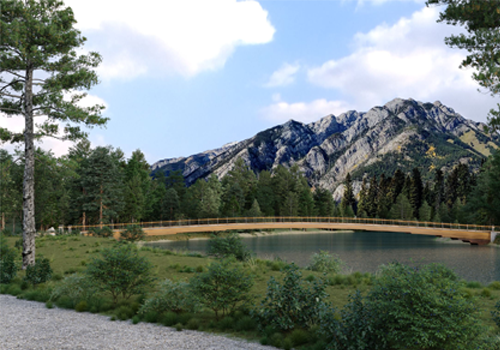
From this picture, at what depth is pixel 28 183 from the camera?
1439 centimetres

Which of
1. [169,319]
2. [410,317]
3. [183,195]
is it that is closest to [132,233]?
[169,319]

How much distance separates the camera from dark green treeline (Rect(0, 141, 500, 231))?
44844 mm

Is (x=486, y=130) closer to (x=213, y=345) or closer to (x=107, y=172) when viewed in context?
(x=213, y=345)

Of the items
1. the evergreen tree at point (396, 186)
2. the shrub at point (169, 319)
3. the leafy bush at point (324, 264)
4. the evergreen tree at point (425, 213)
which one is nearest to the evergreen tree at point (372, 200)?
the evergreen tree at point (396, 186)

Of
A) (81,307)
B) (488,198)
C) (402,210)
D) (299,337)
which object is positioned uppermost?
(488,198)

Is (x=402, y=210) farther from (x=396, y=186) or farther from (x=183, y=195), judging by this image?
(x=183, y=195)

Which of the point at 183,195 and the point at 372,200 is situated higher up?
the point at 183,195

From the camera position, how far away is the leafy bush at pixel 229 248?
19.2 metres

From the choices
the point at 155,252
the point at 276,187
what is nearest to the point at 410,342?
the point at 155,252

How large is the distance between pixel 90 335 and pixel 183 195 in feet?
213

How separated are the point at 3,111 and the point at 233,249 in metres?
12.3

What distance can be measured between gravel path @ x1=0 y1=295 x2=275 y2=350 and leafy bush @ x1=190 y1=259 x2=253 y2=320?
81 centimetres

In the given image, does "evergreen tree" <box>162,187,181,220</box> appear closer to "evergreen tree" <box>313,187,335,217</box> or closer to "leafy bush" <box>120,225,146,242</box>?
"leafy bush" <box>120,225,146,242</box>

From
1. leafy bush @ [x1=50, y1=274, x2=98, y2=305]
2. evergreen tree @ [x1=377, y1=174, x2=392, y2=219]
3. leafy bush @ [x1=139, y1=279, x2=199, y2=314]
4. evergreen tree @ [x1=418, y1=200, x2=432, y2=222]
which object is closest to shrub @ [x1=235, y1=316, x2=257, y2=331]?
leafy bush @ [x1=139, y1=279, x2=199, y2=314]
